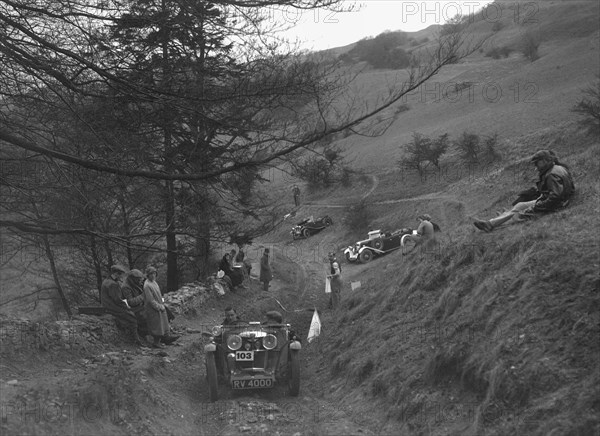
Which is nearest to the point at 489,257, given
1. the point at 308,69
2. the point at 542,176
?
the point at 542,176

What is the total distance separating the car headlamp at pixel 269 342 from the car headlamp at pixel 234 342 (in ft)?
1.42

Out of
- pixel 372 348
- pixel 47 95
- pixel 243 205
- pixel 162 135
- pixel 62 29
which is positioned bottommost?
pixel 372 348

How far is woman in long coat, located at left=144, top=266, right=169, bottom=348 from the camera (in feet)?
39.1

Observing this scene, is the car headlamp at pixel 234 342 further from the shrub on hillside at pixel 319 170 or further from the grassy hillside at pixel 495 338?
the shrub on hillside at pixel 319 170

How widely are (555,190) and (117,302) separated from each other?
878 cm

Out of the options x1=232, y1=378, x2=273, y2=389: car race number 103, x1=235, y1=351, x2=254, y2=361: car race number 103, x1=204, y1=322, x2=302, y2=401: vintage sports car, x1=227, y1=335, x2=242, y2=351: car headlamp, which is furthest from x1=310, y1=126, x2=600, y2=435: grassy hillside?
x1=227, y1=335, x2=242, y2=351: car headlamp

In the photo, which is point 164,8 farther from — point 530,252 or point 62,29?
point 530,252

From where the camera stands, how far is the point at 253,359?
1016 cm

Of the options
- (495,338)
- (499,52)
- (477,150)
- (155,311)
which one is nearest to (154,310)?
(155,311)

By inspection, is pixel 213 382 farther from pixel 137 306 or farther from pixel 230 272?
pixel 230 272

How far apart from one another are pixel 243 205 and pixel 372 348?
3.78 m

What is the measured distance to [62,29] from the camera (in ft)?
26.9

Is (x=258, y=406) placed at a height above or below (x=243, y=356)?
below

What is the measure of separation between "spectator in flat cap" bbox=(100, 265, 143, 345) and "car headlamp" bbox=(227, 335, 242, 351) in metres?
2.94
